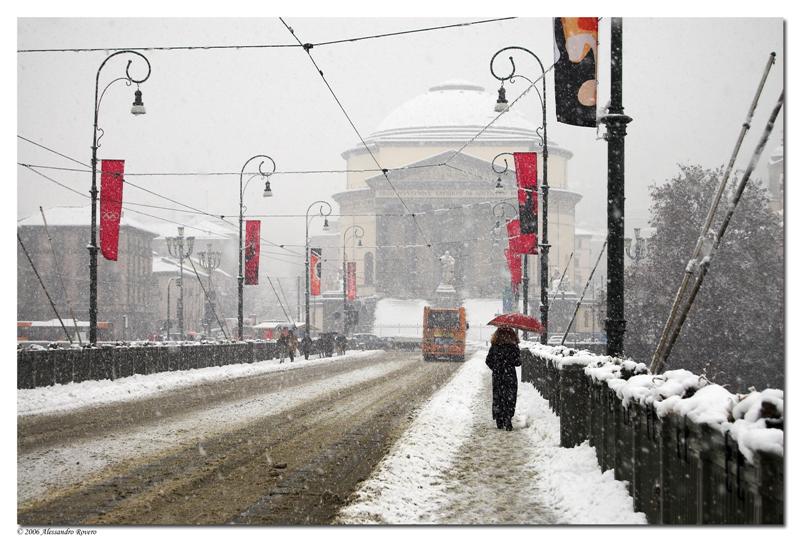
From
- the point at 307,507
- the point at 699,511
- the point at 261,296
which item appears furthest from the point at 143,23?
the point at 261,296

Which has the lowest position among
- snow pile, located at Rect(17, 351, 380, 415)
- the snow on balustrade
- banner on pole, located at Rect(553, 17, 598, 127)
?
snow pile, located at Rect(17, 351, 380, 415)

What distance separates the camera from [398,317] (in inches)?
3920

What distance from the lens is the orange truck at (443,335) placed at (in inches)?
2044

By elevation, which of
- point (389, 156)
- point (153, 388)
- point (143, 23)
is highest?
point (389, 156)

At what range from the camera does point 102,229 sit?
24.3 metres

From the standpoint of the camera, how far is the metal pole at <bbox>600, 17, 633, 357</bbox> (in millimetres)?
11750

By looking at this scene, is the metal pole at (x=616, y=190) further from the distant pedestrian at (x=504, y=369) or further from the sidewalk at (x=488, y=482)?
the distant pedestrian at (x=504, y=369)

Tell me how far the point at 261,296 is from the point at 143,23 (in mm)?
139315

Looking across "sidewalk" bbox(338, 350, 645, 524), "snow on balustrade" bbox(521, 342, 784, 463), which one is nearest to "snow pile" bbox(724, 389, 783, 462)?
"snow on balustrade" bbox(521, 342, 784, 463)

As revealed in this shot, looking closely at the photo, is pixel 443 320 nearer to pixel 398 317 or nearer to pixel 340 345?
pixel 340 345

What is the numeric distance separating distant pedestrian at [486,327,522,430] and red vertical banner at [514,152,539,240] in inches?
558

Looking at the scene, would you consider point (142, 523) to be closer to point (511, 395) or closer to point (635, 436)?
point (635, 436)

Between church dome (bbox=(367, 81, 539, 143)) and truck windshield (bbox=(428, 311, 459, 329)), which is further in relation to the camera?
church dome (bbox=(367, 81, 539, 143))

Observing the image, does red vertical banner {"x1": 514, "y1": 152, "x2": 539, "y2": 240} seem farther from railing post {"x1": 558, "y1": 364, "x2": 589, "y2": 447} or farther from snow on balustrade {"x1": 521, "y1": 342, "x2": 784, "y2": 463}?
snow on balustrade {"x1": 521, "y1": 342, "x2": 784, "y2": 463}
